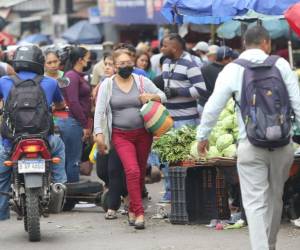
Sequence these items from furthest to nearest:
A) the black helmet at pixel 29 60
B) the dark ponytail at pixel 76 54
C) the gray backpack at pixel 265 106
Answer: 1. the dark ponytail at pixel 76 54
2. the black helmet at pixel 29 60
3. the gray backpack at pixel 265 106

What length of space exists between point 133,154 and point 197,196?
2.78 feet

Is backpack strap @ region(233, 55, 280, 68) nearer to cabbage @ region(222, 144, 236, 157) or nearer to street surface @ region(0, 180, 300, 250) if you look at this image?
street surface @ region(0, 180, 300, 250)

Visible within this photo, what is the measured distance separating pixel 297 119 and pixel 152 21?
20352 mm

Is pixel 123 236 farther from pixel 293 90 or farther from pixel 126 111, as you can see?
pixel 293 90

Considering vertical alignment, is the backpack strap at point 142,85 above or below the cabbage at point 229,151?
above

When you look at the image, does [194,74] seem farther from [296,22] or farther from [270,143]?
[270,143]

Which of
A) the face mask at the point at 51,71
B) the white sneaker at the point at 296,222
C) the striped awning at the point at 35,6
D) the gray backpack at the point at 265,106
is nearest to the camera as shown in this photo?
the gray backpack at the point at 265,106

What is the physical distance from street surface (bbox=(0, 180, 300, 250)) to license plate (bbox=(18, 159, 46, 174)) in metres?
0.73

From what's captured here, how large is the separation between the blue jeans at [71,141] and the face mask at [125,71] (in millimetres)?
2372

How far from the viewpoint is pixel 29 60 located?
34.6 ft

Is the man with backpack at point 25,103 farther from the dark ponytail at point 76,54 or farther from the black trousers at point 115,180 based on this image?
the dark ponytail at point 76,54

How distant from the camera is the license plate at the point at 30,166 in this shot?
32.8 ft

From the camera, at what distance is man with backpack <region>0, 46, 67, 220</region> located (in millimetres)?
10211

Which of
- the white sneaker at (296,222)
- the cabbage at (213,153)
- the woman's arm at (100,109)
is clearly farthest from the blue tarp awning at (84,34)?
the white sneaker at (296,222)
